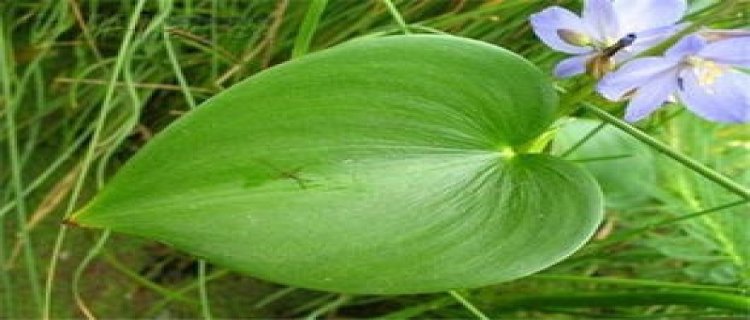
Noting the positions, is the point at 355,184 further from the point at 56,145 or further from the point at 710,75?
the point at 56,145

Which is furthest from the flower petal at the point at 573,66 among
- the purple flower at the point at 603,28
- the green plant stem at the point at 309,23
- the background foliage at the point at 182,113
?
the background foliage at the point at 182,113

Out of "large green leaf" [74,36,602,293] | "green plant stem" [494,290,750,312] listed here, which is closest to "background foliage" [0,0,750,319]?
"green plant stem" [494,290,750,312]

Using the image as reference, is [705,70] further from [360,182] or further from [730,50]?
[360,182]

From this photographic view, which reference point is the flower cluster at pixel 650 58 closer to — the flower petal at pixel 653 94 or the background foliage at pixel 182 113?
the flower petal at pixel 653 94

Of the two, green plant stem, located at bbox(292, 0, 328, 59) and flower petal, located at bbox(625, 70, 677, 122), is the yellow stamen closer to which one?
flower petal, located at bbox(625, 70, 677, 122)

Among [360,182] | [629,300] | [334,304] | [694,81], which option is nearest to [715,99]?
[694,81]

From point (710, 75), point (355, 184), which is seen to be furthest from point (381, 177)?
point (710, 75)

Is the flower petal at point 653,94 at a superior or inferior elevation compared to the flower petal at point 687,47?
inferior
